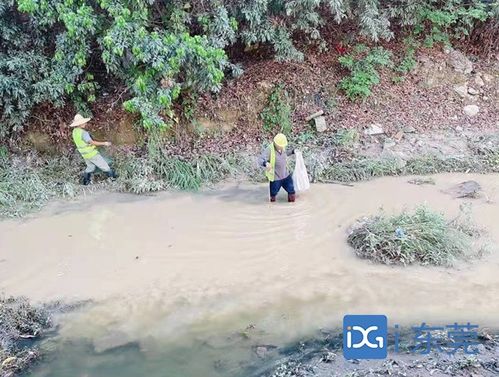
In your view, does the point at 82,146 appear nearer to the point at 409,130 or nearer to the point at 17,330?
the point at 17,330

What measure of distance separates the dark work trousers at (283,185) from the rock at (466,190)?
2.59 m

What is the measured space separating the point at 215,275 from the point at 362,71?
5.85 metres

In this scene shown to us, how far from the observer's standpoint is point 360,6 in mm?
9516

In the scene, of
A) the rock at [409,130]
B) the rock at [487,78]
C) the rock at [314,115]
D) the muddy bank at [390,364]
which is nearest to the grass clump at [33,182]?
the rock at [314,115]

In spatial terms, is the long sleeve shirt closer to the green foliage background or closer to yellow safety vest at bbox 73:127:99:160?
the green foliage background

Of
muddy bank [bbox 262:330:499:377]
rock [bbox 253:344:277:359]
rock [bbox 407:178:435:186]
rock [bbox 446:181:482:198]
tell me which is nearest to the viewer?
muddy bank [bbox 262:330:499:377]

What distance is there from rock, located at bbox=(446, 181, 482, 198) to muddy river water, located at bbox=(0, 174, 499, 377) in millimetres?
148

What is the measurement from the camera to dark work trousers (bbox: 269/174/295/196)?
8359 mm

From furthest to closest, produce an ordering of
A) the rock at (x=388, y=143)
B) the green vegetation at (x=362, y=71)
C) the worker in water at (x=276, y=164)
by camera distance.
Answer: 1. the green vegetation at (x=362, y=71)
2. the rock at (x=388, y=143)
3. the worker in water at (x=276, y=164)

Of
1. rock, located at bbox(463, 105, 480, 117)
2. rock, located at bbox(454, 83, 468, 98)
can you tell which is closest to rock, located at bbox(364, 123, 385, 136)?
rock, located at bbox(463, 105, 480, 117)

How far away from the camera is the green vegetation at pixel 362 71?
34.4ft

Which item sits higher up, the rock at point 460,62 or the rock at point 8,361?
the rock at point 460,62

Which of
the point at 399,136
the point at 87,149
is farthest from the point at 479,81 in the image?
the point at 87,149

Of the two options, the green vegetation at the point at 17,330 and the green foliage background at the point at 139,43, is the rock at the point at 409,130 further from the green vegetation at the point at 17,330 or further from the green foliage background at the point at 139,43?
the green vegetation at the point at 17,330
